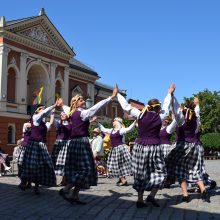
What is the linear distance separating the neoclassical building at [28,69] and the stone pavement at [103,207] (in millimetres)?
16918

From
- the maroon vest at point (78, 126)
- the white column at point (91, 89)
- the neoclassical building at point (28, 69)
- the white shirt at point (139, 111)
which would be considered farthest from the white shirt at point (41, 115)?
the white column at point (91, 89)

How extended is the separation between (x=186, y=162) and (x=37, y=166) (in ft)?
9.87

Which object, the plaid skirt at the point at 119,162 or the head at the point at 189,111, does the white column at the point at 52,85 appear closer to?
the plaid skirt at the point at 119,162

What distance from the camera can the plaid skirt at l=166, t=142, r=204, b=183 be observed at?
7.48 metres

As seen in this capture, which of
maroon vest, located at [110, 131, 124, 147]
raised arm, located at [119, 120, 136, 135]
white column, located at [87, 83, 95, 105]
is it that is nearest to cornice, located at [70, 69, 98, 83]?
white column, located at [87, 83, 95, 105]

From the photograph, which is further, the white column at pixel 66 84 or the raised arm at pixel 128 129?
the white column at pixel 66 84

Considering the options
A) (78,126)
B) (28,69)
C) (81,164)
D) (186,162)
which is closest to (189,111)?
(186,162)

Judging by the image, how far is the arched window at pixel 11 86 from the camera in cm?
2748

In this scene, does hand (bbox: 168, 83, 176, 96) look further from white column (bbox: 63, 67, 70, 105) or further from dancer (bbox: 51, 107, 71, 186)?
white column (bbox: 63, 67, 70, 105)

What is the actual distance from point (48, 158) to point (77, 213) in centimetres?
251

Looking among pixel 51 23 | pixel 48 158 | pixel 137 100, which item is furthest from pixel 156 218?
pixel 137 100

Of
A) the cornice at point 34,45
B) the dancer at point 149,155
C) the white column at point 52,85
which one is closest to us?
the dancer at point 149,155

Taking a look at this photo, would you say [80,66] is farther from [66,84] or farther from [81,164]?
[81,164]

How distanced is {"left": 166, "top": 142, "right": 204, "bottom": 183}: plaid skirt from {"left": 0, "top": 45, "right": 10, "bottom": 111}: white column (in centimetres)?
2026
